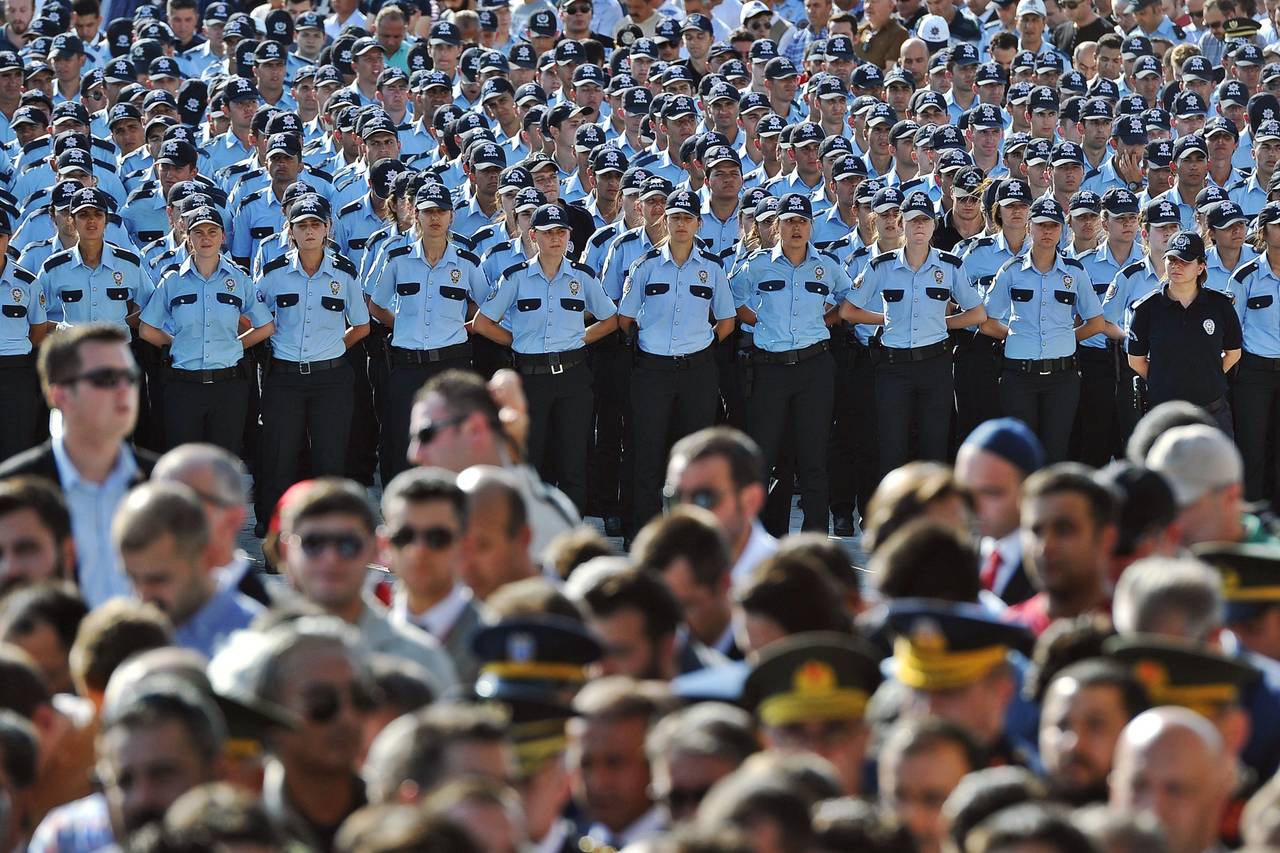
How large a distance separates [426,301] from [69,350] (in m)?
5.57

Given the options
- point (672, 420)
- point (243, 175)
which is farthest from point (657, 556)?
point (243, 175)

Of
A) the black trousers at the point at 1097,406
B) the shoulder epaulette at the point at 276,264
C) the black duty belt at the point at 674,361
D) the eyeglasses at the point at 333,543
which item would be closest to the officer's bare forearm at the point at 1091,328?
the black trousers at the point at 1097,406

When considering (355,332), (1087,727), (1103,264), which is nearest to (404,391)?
(355,332)

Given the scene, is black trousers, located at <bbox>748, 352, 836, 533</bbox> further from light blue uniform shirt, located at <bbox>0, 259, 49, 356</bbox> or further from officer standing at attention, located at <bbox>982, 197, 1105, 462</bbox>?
light blue uniform shirt, located at <bbox>0, 259, 49, 356</bbox>

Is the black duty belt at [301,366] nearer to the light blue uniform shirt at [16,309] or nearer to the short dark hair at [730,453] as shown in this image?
the light blue uniform shirt at [16,309]

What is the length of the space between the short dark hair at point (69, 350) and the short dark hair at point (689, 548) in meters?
2.10

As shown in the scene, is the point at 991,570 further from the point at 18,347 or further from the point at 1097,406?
the point at 18,347

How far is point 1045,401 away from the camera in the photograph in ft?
43.6

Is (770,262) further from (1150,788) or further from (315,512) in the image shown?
(1150,788)

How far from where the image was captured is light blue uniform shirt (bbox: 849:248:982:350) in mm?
13258

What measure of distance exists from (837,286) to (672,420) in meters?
1.19

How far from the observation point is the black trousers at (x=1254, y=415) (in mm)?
13320

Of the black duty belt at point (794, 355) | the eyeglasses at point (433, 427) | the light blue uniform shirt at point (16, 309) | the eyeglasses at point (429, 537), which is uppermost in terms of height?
the light blue uniform shirt at point (16, 309)

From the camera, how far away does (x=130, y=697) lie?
4.95m
